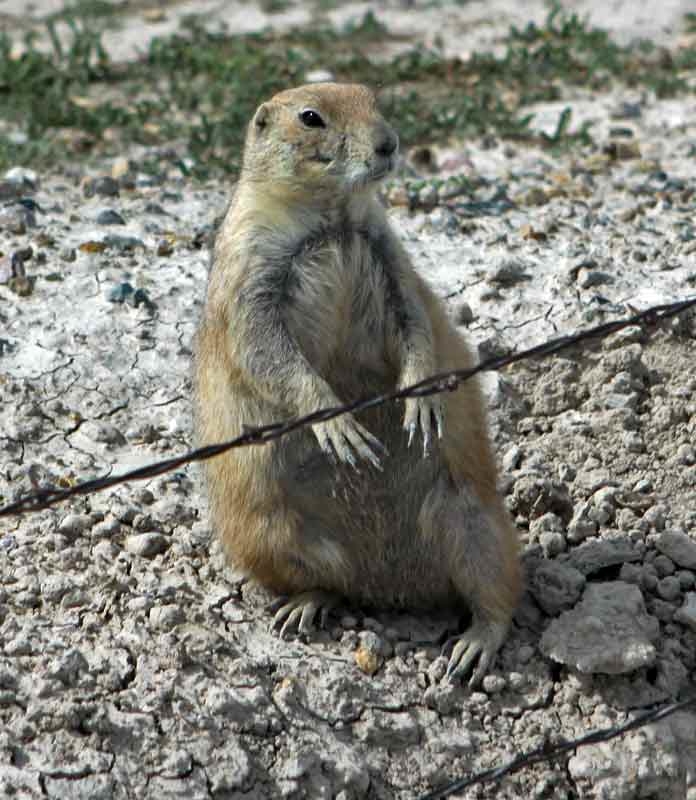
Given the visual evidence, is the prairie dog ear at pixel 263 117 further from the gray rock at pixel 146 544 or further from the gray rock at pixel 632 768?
the gray rock at pixel 632 768

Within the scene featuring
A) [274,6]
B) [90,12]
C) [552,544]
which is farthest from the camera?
[274,6]

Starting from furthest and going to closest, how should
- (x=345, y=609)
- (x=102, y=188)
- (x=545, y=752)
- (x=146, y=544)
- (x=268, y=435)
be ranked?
(x=102, y=188) < (x=146, y=544) < (x=345, y=609) < (x=545, y=752) < (x=268, y=435)

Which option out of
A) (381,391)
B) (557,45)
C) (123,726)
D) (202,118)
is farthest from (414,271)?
(557,45)

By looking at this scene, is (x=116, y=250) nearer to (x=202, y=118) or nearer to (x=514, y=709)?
(x=202, y=118)

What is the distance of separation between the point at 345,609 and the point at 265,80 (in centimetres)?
452

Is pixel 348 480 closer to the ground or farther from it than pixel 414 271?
closer to the ground

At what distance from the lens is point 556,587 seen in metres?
4.73

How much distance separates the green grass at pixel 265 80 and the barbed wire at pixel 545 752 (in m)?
4.00

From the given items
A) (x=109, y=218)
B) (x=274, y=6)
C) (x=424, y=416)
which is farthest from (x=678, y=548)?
(x=274, y=6)

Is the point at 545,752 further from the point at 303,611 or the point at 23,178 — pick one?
the point at 23,178

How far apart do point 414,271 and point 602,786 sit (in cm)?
167

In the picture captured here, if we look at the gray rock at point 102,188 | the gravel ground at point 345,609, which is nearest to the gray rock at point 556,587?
the gravel ground at point 345,609

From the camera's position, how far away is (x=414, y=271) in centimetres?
471

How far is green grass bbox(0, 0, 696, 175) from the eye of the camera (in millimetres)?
7730
